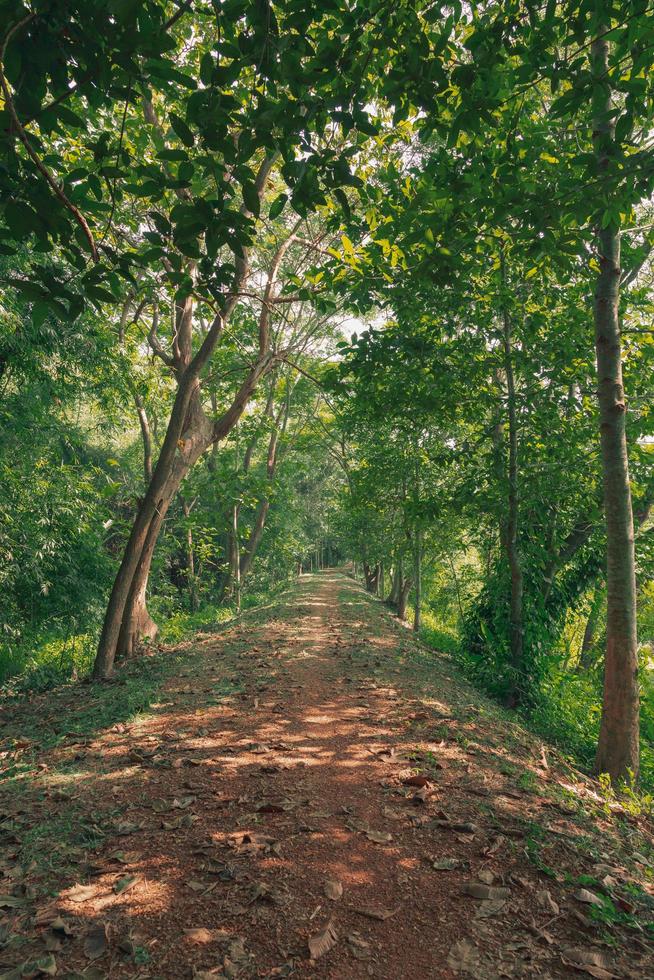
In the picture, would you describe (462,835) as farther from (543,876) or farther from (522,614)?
(522,614)

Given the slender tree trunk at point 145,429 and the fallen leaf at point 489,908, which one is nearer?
the fallen leaf at point 489,908

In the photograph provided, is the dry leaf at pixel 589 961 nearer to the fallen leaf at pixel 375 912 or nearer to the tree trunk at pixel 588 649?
the fallen leaf at pixel 375 912

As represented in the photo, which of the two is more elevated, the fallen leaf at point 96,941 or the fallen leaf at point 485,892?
the fallen leaf at point 485,892

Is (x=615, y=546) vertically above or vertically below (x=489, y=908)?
above

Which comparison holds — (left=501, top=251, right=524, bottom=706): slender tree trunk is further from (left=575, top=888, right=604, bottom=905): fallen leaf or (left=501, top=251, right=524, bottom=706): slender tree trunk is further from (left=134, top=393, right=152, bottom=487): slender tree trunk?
(left=134, top=393, right=152, bottom=487): slender tree trunk

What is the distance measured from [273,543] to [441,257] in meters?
26.3

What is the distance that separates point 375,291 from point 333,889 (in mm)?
5902

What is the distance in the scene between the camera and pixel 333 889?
2.75m

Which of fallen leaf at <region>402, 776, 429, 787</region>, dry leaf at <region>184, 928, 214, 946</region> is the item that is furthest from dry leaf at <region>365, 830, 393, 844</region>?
dry leaf at <region>184, 928, 214, 946</region>

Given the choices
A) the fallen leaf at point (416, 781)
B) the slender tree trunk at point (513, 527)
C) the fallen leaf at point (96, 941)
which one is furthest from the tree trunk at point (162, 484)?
the fallen leaf at point (96, 941)

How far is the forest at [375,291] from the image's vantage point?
2.73 m

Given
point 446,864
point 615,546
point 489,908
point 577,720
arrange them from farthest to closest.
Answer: point 577,720 < point 615,546 < point 446,864 < point 489,908

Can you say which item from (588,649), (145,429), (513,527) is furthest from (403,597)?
(513,527)

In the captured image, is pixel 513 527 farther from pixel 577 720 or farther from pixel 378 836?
pixel 378 836
